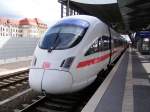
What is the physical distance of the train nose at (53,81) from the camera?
8.05 meters

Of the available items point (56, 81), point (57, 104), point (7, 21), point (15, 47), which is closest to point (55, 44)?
point (56, 81)

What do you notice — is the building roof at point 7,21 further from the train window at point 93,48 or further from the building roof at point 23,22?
the train window at point 93,48

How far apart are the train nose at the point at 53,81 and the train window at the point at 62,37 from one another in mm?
1015

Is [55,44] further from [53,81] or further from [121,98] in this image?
[121,98]

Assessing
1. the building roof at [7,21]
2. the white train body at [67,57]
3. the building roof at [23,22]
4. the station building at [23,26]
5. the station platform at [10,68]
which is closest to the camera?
the white train body at [67,57]

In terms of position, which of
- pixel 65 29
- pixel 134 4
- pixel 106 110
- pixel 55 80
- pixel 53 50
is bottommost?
pixel 106 110

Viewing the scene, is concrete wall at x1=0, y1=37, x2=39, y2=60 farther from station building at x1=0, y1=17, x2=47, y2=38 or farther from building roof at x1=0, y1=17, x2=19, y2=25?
building roof at x1=0, y1=17, x2=19, y2=25

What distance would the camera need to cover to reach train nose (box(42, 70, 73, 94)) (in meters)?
8.05

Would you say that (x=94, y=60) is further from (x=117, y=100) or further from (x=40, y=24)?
(x=40, y=24)

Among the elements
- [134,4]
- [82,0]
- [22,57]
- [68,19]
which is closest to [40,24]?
[82,0]

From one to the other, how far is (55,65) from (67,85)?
0.66 m

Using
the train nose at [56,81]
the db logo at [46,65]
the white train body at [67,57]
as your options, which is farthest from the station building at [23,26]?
the train nose at [56,81]

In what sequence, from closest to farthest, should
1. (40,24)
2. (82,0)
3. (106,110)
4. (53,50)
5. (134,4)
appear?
1. (106,110)
2. (53,50)
3. (134,4)
4. (82,0)
5. (40,24)

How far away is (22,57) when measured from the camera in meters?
25.2
